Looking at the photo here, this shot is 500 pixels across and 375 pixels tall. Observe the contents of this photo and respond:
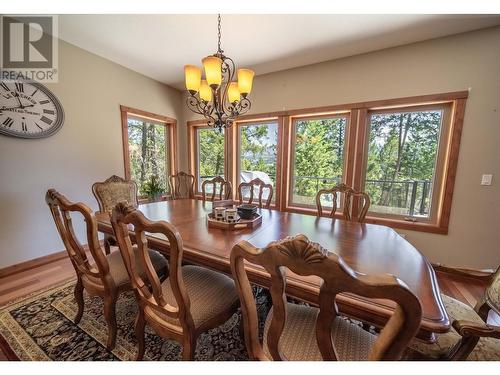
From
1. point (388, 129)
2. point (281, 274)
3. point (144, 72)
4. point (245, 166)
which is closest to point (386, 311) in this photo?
point (281, 274)

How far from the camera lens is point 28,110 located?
7.09 feet

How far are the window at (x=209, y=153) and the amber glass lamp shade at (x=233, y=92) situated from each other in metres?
1.88

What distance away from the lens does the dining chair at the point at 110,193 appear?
208 centimetres

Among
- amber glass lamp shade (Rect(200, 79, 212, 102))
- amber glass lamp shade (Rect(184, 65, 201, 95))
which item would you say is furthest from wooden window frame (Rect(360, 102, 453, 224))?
amber glass lamp shade (Rect(184, 65, 201, 95))

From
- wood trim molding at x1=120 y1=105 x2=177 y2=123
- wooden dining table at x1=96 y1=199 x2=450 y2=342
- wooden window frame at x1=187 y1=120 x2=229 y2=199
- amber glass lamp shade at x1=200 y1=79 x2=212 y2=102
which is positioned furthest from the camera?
wooden window frame at x1=187 y1=120 x2=229 y2=199

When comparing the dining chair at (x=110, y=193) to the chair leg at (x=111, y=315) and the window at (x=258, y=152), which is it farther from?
the window at (x=258, y=152)

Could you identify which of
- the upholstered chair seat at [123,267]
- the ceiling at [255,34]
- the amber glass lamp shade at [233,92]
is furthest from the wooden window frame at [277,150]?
the upholstered chair seat at [123,267]

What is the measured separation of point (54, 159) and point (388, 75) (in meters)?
3.97

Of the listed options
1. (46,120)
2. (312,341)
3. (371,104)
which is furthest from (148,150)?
(312,341)

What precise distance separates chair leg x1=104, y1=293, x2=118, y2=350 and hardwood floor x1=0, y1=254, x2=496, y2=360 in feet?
4.09

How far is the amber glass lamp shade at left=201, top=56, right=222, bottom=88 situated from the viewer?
149cm

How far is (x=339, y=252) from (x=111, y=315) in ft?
4.64

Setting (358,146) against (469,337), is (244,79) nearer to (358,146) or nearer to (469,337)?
(358,146)

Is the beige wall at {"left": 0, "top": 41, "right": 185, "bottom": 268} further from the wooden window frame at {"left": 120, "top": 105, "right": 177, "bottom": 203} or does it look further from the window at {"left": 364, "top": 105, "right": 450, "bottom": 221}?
the window at {"left": 364, "top": 105, "right": 450, "bottom": 221}
